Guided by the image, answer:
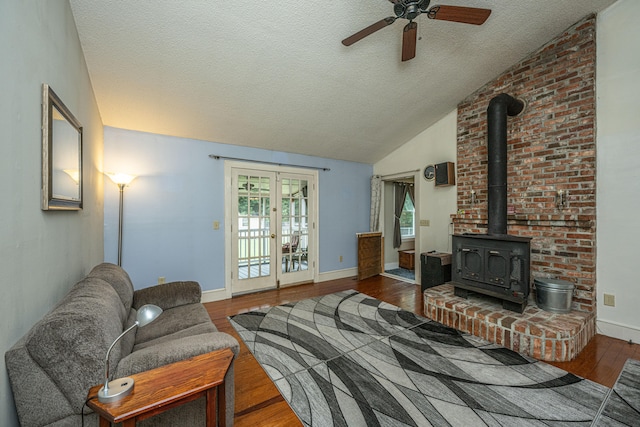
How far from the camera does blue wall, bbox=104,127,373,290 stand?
3.27 m

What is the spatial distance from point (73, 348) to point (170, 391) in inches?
18.3

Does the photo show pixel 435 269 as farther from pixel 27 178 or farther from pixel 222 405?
pixel 27 178

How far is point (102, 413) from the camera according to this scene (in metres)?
0.94

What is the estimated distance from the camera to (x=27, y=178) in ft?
3.76

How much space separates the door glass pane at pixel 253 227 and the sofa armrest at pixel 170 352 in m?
2.65

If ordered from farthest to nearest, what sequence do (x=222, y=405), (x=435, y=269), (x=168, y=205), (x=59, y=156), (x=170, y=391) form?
(x=435, y=269)
(x=168, y=205)
(x=59, y=156)
(x=222, y=405)
(x=170, y=391)

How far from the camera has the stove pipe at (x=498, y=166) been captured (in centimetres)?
296

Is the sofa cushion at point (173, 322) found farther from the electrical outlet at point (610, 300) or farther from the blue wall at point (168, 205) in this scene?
the electrical outlet at point (610, 300)

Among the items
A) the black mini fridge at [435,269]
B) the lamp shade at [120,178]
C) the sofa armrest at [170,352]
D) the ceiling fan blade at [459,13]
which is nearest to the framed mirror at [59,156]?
the sofa armrest at [170,352]

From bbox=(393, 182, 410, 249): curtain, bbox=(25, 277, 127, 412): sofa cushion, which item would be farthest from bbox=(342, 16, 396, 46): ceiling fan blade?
bbox=(393, 182, 410, 249): curtain

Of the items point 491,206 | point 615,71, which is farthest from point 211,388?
point 615,71

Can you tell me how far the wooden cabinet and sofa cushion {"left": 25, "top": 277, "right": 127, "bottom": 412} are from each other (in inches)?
213

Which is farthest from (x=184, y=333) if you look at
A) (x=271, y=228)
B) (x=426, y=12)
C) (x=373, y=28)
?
(x=426, y=12)

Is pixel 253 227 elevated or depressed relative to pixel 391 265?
elevated
